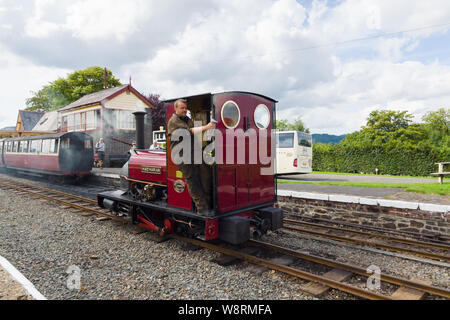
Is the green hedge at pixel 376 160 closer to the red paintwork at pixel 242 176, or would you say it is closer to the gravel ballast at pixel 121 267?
the red paintwork at pixel 242 176

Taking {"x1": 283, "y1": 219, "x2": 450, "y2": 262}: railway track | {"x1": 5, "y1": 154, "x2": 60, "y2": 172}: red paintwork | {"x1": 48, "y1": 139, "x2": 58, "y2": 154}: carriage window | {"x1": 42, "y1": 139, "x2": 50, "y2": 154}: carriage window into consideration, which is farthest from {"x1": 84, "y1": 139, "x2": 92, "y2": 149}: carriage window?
{"x1": 283, "y1": 219, "x2": 450, "y2": 262}: railway track

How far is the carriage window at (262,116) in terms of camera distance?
16.2 feet

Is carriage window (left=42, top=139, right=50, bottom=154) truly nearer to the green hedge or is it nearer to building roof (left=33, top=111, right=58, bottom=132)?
building roof (left=33, top=111, right=58, bottom=132)

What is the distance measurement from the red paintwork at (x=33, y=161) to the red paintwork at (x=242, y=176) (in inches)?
475

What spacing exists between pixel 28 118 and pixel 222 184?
153 ft

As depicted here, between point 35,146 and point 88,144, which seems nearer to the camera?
point 88,144

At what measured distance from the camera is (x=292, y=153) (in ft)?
42.7

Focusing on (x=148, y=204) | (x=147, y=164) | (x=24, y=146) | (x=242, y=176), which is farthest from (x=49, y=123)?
(x=242, y=176)

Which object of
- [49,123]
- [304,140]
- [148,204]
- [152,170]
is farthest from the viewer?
[49,123]

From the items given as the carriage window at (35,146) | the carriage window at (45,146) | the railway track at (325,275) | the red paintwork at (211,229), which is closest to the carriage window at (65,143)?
the carriage window at (45,146)

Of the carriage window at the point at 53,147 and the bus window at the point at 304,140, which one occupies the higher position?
the bus window at the point at 304,140

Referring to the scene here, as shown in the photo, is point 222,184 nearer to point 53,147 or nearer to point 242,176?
point 242,176
